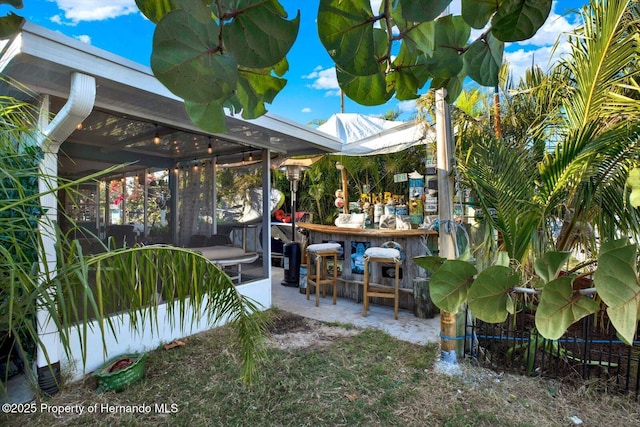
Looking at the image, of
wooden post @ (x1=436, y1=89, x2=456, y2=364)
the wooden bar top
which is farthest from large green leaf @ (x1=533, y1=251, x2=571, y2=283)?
the wooden bar top

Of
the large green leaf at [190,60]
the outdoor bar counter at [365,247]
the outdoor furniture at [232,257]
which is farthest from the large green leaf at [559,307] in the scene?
the outdoor furniture at [232,257]

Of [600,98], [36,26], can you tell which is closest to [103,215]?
[36,26]

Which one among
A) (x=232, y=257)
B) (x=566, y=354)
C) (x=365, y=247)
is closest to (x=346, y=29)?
(x=566, y=354)

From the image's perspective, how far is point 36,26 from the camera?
1.87 meters

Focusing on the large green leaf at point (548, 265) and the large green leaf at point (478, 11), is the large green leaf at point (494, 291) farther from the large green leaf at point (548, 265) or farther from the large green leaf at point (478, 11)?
the large green leaf at point (478, 11)

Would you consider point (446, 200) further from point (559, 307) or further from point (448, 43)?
point (559, 307)

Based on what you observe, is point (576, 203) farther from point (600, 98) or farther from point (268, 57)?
point (268, 57)

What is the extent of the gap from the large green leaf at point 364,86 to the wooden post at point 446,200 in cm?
221

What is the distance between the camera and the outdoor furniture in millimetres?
4246

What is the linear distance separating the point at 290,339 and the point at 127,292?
2.31 m

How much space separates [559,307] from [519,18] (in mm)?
382

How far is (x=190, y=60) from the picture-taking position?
1.13 ft

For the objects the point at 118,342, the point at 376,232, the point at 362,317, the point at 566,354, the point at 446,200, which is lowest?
the point at 362,317

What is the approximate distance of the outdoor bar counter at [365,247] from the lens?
4324mm
